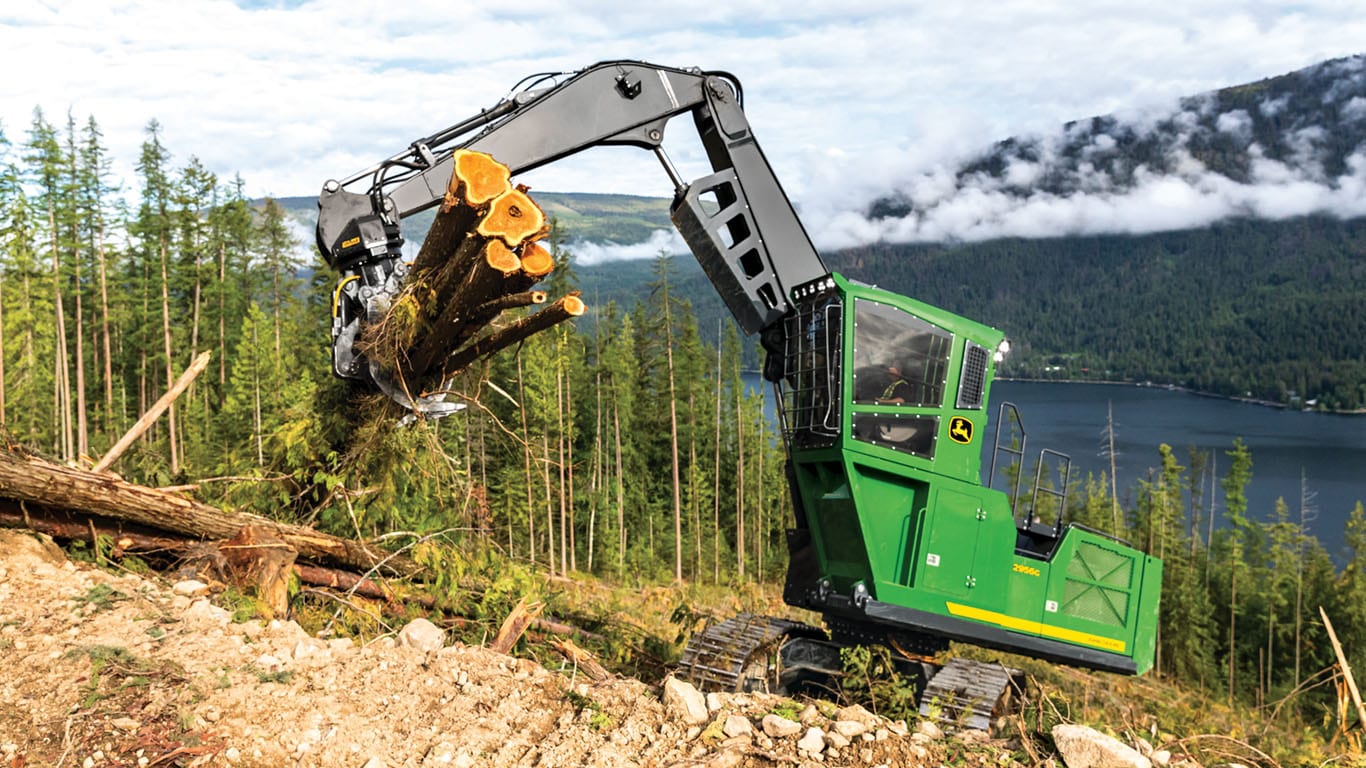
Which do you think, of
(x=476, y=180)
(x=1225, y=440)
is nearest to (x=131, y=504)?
(x=476, y=180)

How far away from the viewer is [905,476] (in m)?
7.54

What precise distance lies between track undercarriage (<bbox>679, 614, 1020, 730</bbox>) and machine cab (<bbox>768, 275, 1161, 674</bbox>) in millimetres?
207

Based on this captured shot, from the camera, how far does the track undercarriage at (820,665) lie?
24.3 feet

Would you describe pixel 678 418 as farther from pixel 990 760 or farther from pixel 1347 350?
pixel 1347 350

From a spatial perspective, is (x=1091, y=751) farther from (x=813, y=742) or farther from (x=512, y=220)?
(x=512, y=220)

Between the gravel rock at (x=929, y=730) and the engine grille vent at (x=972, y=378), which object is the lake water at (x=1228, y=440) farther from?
the gravel rock at (x=929, y=730)

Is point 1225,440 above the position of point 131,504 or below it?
below

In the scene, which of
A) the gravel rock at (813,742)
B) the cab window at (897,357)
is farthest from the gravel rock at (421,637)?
the cab window at (897,357)

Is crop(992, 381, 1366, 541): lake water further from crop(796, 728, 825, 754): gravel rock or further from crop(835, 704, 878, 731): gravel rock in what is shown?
crop(796, 728, 825, 754): gravel rock

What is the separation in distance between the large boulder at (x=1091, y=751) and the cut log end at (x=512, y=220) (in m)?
3.86

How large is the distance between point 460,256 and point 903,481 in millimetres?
4065

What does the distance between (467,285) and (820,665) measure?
16.4 ft

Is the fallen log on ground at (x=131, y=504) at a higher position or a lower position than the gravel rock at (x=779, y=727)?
higher

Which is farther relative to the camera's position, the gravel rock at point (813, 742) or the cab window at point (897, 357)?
the cab window at point (897, 357)
